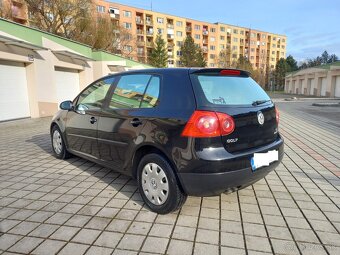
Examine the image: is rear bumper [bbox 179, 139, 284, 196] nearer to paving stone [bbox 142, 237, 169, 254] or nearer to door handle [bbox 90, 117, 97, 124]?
paving stone [bbox 142, 237, 169, 254]

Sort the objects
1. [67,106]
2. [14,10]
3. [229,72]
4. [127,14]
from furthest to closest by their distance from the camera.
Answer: [127,14]
[14,10]
[67,106]
[229,72]

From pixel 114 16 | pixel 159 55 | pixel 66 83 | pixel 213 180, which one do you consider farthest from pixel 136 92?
pixel 114 16

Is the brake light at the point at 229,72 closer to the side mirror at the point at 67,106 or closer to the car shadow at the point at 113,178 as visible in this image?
the car shadow at the point at 113,178

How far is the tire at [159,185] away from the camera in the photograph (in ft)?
9.11

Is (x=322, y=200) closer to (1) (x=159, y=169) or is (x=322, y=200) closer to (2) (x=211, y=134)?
(2) (x=211, y=134)

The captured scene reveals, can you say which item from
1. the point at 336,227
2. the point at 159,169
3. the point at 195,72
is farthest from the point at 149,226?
the point at 336,227

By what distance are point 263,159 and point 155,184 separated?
1.26 metres

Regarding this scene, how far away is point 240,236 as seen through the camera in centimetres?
253

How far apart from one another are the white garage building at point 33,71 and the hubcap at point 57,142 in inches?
247

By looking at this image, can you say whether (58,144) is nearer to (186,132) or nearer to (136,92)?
(136,92)

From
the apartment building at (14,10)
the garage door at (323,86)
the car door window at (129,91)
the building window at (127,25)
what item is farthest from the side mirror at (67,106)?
the building window at (127,25)

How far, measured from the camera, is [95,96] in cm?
406

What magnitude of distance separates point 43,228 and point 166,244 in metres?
1.31

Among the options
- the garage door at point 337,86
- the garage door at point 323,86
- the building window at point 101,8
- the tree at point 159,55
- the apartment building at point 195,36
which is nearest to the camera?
the garage door at point 337,86
